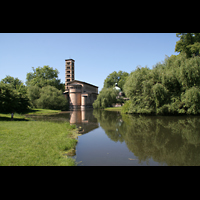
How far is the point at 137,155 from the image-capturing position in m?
6.31

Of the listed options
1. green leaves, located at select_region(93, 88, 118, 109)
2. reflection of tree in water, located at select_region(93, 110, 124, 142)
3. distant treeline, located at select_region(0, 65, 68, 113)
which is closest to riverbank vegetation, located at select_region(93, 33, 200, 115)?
reflection of tree in water, located at select_region(93, 110, 124, 142)

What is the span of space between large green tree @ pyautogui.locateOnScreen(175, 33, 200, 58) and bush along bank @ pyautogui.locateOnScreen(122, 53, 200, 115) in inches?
313

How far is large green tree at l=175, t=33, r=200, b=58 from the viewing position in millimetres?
27453

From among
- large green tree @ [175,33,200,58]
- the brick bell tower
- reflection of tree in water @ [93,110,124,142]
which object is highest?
the brick bell tower

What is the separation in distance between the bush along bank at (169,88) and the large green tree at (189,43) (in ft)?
26.1

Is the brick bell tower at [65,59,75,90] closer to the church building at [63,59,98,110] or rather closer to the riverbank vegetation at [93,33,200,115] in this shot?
the church building at [63,59,98,110]

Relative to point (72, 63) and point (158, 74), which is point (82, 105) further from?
point (158, 74)

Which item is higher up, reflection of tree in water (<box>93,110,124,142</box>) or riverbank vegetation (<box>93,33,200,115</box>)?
riverbank vegetation (<box>93,33,200,115</box>)

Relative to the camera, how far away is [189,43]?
29.6 metres

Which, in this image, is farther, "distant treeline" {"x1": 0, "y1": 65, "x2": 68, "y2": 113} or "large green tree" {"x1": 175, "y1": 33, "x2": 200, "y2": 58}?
"large green tree" {"x1": 175, "y1": 33, "x2": 200, "y2": 58}

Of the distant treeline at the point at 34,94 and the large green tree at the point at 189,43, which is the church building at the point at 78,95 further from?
the large green tree at the point at 189,43

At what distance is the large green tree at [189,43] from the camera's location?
1081 inches

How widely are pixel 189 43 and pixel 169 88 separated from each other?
46.8 feet
